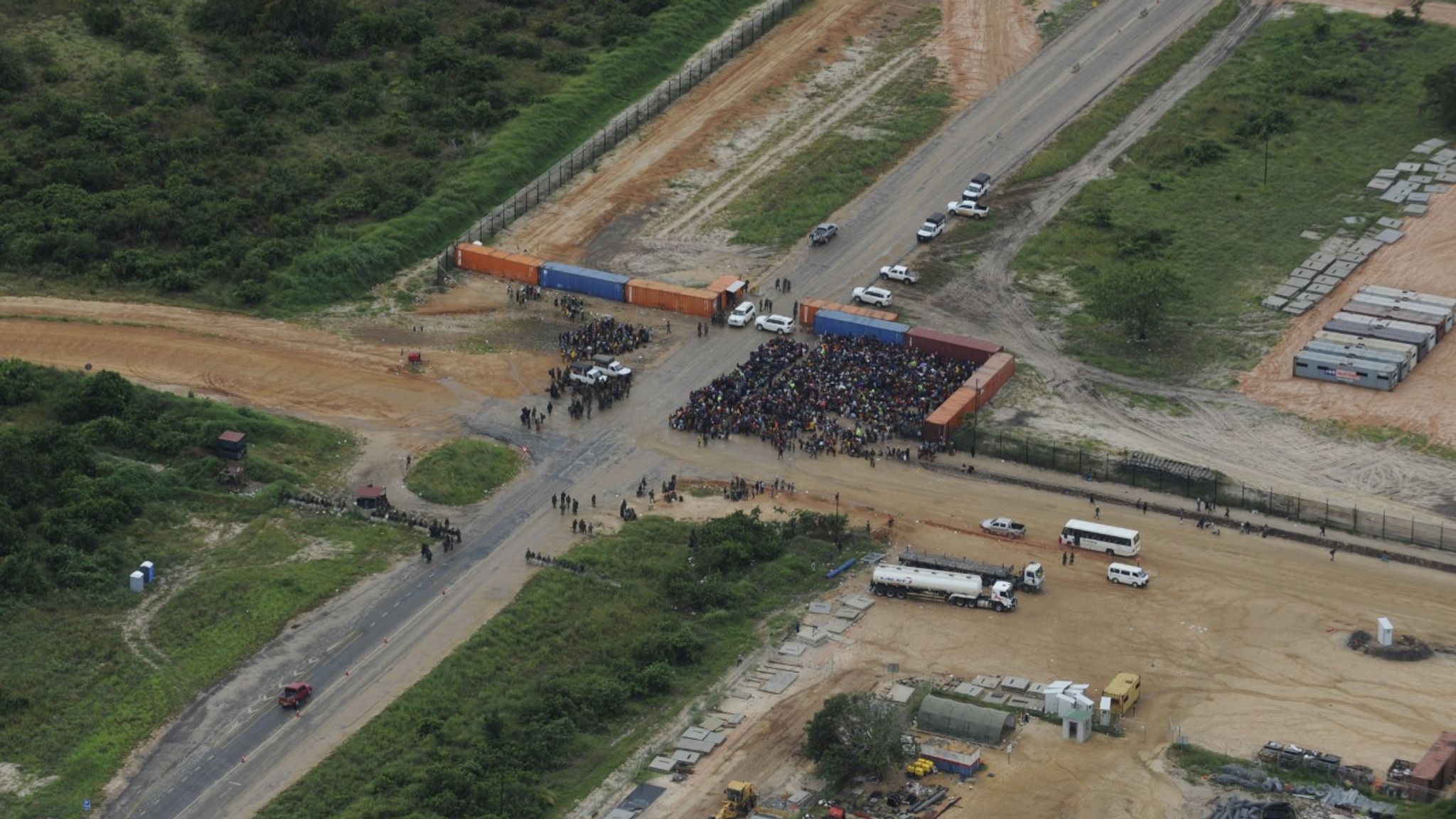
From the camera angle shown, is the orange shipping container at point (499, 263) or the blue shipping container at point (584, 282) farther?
the orange shipping container at point (499, 263)

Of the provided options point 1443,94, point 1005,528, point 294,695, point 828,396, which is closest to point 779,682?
point 1005,528

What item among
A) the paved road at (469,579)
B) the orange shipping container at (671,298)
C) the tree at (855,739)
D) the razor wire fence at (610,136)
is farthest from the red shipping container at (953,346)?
the tree at (855,739)

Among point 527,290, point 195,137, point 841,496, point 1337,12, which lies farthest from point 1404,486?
point 195,137

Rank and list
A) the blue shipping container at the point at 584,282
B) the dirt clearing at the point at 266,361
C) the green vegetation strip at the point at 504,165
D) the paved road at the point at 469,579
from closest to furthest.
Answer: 1. the paved road at the point at 469,579
2. the dirt clearing at the point at 266,361
3. the blue shipping container at the point at 584,282
4. the green vegetation strip at the point at 504,165

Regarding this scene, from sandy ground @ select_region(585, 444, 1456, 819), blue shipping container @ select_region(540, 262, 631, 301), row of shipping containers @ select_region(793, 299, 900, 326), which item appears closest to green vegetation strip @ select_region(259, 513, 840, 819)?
sandy ground @ select_region(585, 444, 1456, 819)

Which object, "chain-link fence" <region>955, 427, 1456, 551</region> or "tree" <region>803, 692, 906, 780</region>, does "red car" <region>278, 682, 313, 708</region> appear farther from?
"chain-link fence" <region>955, 427, 1456, 551</region>

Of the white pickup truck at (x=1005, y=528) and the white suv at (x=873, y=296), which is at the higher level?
the white suv at (x=873, y=296)

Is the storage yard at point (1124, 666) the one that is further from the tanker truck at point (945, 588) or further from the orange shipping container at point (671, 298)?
the orange shipping container at point (671, 298)
